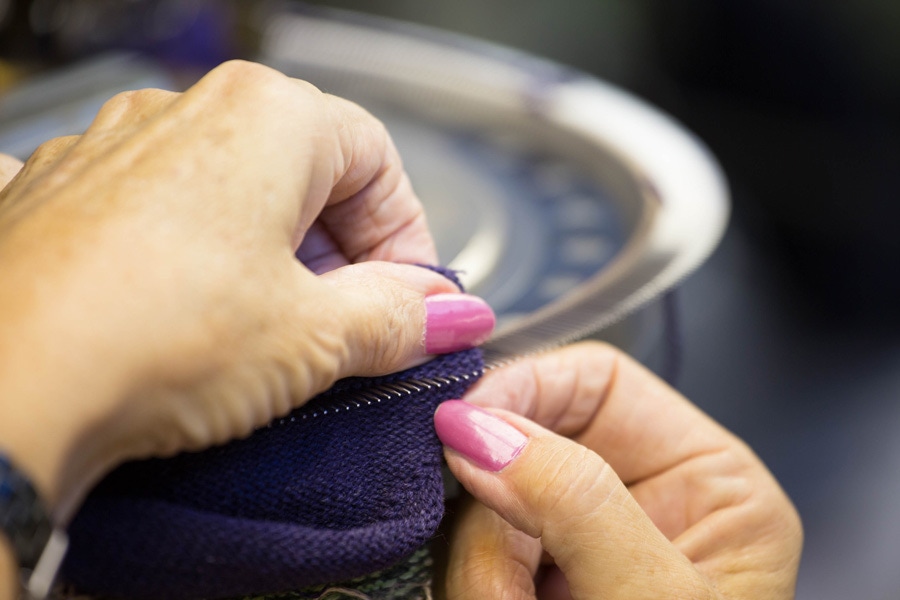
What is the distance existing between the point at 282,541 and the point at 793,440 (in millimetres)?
449

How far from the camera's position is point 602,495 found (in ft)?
1.06

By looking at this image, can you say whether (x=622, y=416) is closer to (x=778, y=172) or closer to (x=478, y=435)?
(x=478, y=435)

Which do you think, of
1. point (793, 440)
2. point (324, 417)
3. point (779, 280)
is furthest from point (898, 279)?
point (324, 417)

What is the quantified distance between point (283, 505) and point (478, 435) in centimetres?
8

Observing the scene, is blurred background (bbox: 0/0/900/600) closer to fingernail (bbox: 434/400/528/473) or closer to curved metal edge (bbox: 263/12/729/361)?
curved metal edge (bbox: 263/12/729/361)

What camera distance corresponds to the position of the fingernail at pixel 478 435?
335mm

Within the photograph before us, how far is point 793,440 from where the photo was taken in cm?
62

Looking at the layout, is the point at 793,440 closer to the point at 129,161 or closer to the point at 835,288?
the point at 835,288

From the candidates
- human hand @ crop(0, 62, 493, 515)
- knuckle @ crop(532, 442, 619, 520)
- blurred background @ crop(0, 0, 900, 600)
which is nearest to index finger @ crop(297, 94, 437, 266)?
human hand @ crop(0, 62, 493, 515)

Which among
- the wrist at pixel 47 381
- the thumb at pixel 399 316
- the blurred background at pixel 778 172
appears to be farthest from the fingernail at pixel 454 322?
the blurred background at pixel 778 172

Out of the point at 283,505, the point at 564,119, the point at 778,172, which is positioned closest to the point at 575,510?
the point at 283,505

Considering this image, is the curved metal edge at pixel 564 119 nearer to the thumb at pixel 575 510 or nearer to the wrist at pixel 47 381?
the thumb at pixel 575 510

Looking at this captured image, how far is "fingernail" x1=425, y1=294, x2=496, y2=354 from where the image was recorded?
35cm

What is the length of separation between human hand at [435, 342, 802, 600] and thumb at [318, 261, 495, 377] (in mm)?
31
